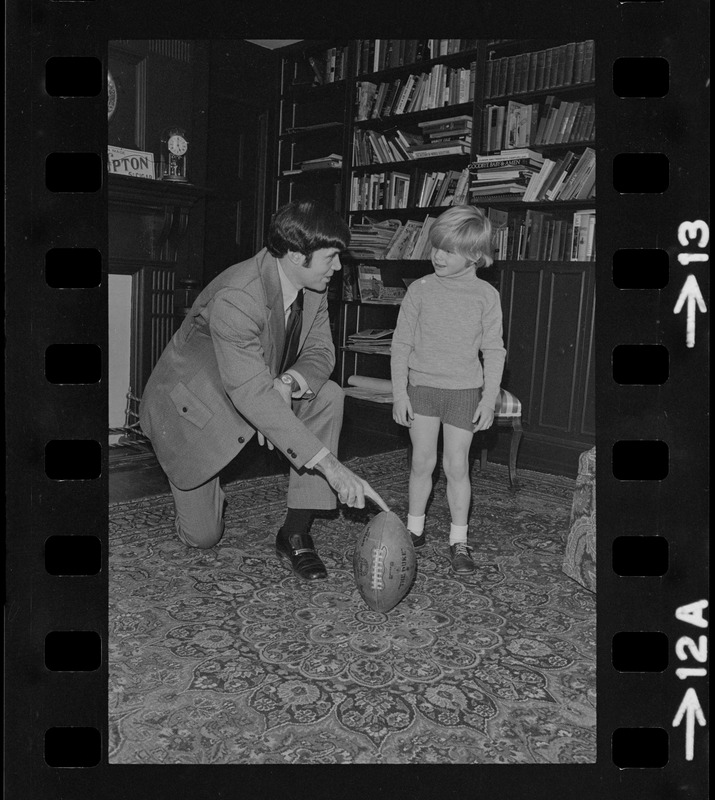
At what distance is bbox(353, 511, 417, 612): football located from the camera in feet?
5.59

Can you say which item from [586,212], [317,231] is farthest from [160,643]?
[586,212]

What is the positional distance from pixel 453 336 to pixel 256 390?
0.72 metres

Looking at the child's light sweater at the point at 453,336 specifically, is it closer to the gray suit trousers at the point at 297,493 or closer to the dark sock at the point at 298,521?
the gray suit trousers at the point at 297,493

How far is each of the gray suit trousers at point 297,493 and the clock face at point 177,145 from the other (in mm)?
2254

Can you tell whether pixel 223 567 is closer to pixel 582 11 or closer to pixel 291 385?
pixel 291 385

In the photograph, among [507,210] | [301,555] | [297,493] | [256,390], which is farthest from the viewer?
[507,210]

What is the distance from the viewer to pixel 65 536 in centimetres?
105

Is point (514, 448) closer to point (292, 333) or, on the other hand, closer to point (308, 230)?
point (292, 333)

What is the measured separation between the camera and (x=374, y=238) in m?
4.35

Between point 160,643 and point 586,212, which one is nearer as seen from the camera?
point 160,643

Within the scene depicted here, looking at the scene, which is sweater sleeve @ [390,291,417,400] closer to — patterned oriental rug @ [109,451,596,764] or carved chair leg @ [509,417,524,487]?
patterned oriental rug @ [109,451,596,764]

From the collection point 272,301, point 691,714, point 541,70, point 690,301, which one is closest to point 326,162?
point 541,70

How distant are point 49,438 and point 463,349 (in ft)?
4.84

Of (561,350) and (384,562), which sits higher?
(561,350)
